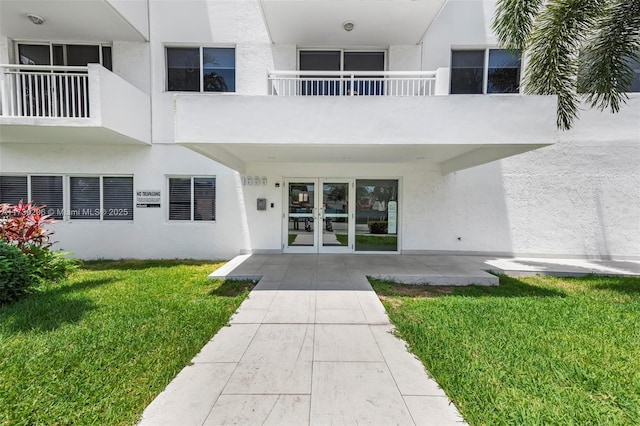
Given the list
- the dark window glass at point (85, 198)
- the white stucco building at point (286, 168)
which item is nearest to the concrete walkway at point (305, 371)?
the white stucco building at point (286, 168)

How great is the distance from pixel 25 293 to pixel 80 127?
4.19 metres

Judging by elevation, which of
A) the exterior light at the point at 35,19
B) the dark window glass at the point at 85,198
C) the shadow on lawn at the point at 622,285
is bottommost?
the shadow on lawn at the point at 622,285

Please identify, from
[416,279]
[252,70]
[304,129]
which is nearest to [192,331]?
[304,129]

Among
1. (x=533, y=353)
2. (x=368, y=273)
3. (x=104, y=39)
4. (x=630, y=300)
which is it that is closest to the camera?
(x=533, y=353)

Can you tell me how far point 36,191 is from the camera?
939 centimetres

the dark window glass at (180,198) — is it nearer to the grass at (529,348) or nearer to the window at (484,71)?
the grass at (529,348)

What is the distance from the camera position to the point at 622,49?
266 inches

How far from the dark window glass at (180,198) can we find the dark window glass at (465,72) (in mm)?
9306

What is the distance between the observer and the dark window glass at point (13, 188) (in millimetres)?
9336

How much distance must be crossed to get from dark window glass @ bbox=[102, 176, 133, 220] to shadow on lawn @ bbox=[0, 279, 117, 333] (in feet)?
12.7

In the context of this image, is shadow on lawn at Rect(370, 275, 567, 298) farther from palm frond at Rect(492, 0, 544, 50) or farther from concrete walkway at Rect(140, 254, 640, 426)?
palm frond at Rect(492, 0, 544, 50)

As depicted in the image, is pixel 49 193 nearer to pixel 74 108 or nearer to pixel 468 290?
pixel 74 108

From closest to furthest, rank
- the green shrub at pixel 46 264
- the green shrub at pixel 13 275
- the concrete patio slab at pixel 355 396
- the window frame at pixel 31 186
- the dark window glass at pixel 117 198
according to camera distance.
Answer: the concrete patio slab at pixel 355 396 → the green shrub at pixel 13 275 → the green shrub at pixel 46 264 → the window frame at pixel 31 186 → the dark window glass at pixel 117 198

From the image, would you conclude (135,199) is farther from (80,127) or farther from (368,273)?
(368,273)
